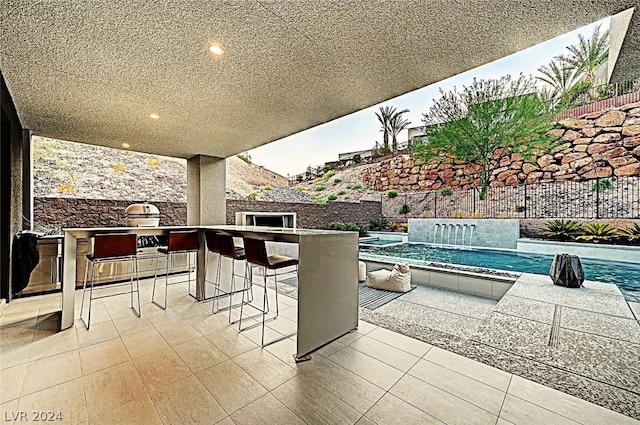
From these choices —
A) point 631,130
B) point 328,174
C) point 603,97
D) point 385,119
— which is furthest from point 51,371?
point 385,119

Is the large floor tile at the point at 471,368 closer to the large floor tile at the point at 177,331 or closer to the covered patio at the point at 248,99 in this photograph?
the covered patio at the point at 248,99

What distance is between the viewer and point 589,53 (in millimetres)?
10180

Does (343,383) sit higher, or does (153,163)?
(153,163)

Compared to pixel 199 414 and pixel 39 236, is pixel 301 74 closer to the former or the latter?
pixel 199 414

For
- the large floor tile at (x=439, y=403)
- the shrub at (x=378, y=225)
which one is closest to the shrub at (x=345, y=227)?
the shrub at (x=378, y=225)

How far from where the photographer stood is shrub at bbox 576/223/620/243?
23.0 ft

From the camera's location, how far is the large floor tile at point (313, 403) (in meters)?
1.51

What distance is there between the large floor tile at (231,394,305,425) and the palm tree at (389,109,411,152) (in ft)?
57.5

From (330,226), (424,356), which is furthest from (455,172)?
(424,356)

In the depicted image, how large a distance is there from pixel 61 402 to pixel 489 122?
12406 mm

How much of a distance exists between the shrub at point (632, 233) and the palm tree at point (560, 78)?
6.06 metres

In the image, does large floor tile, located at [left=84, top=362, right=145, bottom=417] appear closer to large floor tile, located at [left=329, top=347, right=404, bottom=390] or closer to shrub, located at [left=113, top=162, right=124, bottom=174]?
large floor tile, located at [left=329, top=347, right=404, bottom=390]

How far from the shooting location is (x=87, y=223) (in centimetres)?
522

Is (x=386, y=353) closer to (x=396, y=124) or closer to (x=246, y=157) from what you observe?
(x=396, y=124)
